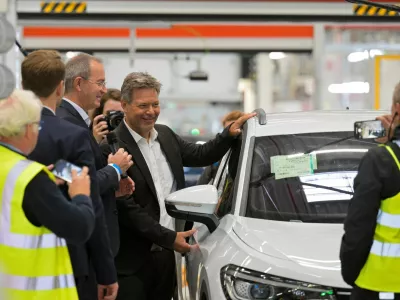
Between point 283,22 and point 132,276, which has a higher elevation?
point 283,22

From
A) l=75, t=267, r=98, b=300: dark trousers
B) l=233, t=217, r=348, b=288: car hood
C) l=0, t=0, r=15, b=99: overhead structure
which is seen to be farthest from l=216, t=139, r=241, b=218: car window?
l=0, t=0, r=15, b=99: overhead structure

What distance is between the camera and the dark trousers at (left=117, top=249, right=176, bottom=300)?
4.99 m

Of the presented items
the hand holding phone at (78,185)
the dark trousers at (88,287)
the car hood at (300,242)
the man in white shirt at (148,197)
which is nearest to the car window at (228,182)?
the man in white shirt at (148,197)

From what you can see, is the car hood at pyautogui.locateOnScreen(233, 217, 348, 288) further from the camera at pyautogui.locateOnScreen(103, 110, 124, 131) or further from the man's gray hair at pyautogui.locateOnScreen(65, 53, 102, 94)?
the camera at pyautogui.locateOnScreen(103, 110, 124, 131)

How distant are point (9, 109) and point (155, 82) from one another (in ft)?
7.00

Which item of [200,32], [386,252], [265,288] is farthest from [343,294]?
[200,32]

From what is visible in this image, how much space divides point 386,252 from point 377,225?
0.10 m

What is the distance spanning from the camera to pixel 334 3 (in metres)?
13.2

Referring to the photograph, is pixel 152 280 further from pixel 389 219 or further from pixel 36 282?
pixel 389 219

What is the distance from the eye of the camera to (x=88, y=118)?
4.49 m

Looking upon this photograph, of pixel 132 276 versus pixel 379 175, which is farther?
pixel 132 276

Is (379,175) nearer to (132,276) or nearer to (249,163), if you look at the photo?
(249,163)

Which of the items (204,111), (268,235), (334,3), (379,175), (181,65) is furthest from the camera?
(181,65)

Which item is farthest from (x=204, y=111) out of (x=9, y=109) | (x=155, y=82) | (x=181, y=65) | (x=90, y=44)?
(x=9, y=109)
